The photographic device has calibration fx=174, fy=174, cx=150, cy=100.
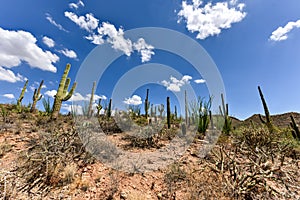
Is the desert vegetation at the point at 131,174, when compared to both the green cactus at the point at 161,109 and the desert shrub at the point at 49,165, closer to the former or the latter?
the desert shrub at the point at 49,165

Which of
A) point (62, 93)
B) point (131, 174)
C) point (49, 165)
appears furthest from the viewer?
point (62, 93)

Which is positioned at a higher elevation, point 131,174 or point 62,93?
point 62,93

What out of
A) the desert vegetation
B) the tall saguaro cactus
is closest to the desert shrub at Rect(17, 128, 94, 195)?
the desert vegetation

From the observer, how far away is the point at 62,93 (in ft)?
25.5

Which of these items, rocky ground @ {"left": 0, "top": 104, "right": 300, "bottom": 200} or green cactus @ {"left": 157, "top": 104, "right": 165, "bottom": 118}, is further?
green cactus @ {"left": 157, "top": 104, "right": 165, "bottom": 118}

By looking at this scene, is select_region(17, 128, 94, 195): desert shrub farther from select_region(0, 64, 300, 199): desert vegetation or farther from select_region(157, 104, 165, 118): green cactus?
select_region(157, 104, 165, 118): green cactus

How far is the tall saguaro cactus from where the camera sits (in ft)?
23.9

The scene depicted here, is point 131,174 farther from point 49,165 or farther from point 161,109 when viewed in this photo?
point 161,109

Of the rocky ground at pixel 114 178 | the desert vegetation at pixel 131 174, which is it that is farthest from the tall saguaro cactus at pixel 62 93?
the rocky ground at pixel 114 178

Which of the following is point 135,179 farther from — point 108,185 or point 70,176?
point 70,176

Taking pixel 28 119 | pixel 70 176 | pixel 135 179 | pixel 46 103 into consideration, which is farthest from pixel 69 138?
pixel 46 103

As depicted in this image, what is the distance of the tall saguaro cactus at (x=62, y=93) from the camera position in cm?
728

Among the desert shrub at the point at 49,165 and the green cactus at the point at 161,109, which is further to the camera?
the green cactus at the point at 161,109

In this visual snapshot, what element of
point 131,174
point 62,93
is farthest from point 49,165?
point 62,93
